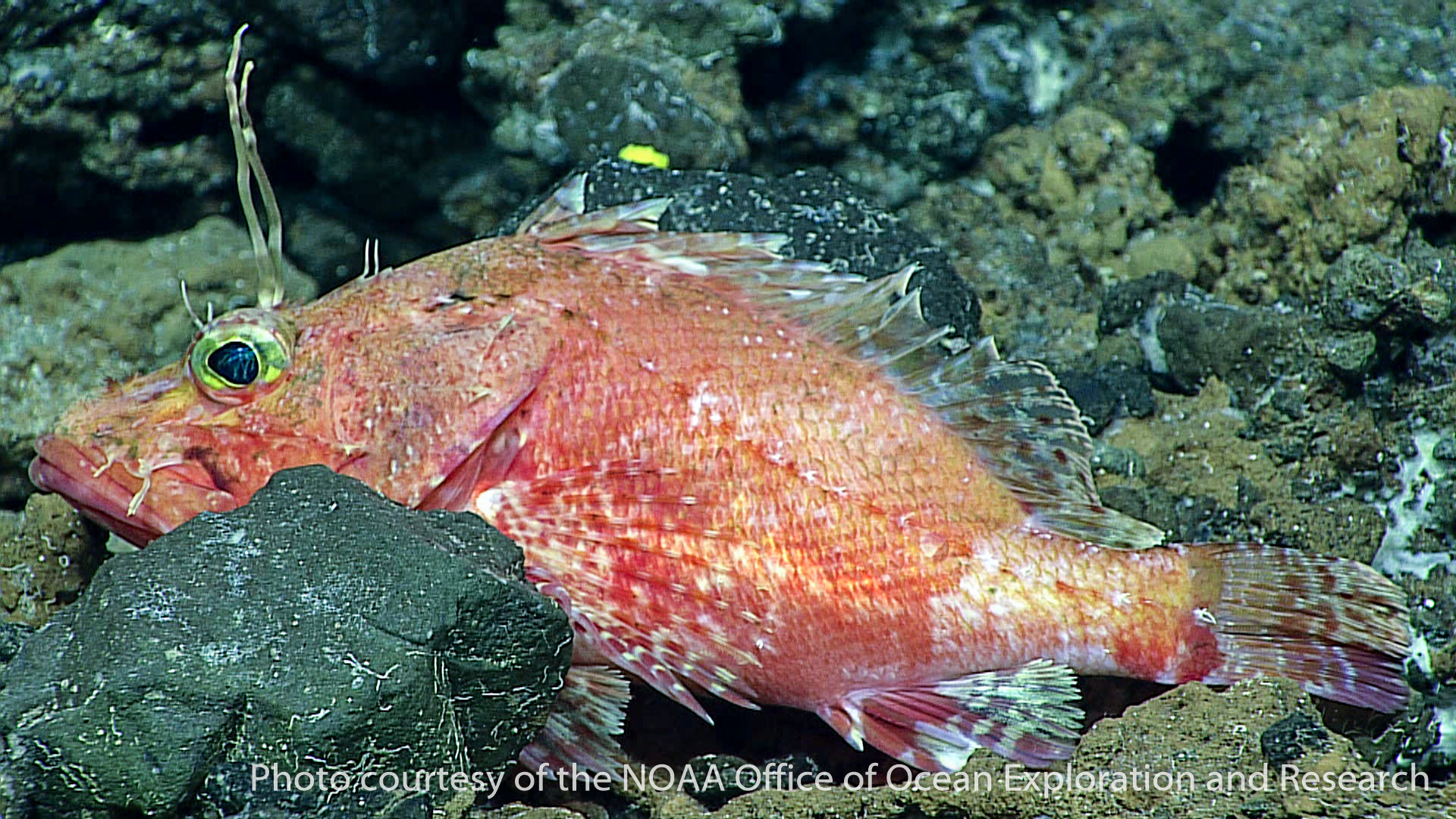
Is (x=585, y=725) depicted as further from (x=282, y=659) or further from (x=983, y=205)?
(x=983, y=205)

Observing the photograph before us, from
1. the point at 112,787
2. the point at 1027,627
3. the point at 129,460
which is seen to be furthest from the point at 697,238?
the point at 112,787

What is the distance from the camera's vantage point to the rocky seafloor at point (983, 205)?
3.28m

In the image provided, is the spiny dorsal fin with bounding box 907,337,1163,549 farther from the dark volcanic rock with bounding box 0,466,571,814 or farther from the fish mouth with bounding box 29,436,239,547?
the fish mouth with bounding box 29,436,239,547

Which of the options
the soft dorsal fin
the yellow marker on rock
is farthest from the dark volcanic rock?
the yellow marker on rock

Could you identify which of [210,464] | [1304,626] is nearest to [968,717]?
[1304,626]

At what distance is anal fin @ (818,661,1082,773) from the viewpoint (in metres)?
2.83

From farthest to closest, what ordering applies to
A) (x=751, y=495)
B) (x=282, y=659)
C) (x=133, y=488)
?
(x=751, y=495) → (x=133, y=488) → (x=282, y=659)

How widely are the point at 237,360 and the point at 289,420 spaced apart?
211 millimetres

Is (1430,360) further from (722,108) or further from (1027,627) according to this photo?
(722,108)

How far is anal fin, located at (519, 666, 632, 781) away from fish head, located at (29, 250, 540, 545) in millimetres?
607

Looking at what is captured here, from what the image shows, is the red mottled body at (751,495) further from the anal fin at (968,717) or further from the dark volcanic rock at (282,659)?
the dark volcanic rock at (282,659)

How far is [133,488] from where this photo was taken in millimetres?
2754

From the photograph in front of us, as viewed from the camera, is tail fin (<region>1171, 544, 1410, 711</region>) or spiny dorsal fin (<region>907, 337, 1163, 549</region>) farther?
spiny dorsal fin (<region>907, 337, 1163, 549</region>)

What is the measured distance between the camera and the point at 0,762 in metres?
2.10
